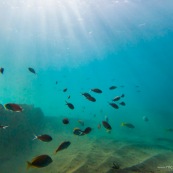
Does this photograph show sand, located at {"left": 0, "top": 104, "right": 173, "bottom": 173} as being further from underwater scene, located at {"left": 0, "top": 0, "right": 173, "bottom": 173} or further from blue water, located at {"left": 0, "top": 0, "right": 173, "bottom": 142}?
blue water, located at {"left": 0, "top": 0, "right": 173, "bottom": 142}

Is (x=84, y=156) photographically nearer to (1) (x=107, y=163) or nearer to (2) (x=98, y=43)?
(1) (x=107, y=163)

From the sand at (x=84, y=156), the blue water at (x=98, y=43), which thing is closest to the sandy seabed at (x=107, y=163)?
the sand at (x=84, y=156)

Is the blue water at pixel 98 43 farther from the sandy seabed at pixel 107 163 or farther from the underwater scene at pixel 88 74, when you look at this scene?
the sandy seabed at pixel 107 163

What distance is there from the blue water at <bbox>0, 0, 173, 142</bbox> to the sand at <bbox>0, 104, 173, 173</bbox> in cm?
518

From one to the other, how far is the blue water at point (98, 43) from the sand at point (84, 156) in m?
5.18

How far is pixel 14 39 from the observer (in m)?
35.8

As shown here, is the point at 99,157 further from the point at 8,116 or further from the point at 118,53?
the point at 118,53

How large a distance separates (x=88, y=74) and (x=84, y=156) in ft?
202

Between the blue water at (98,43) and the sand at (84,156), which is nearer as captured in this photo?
the sand at (84,156)

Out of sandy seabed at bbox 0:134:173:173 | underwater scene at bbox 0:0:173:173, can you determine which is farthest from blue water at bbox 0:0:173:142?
sandy seabed at bbox 0:134:173:173

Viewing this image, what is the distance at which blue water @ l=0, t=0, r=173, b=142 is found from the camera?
27.9 m

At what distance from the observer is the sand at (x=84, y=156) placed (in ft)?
26.9

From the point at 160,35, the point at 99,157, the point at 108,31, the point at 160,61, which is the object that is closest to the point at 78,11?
the point at 108,31

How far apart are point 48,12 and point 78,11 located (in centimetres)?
383
